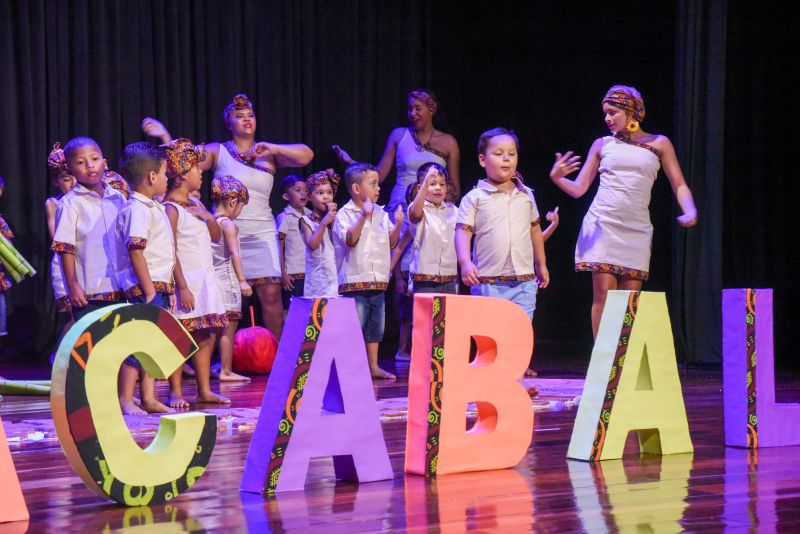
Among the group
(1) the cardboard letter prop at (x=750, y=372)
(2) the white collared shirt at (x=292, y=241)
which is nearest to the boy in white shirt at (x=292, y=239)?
(2) the white collared shirt at (x=292, y=241)

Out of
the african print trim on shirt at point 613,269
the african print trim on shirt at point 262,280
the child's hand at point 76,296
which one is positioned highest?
the african print trim on shirt at point 613,269

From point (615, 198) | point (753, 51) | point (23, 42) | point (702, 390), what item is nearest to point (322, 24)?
point (23, 42)

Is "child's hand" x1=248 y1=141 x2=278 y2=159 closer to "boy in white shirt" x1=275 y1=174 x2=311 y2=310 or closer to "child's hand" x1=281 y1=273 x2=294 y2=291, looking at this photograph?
"boy in white shirt" x1=275 y1=174 x2=311 y2=310

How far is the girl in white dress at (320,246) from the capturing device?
21.3 feet

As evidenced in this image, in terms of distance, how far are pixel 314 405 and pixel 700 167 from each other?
4878mm

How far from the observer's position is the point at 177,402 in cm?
471

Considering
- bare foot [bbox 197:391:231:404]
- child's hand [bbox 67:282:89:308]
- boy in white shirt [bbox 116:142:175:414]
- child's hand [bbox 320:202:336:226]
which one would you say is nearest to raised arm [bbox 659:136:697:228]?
child's hand [bbox 320:202:336:226]

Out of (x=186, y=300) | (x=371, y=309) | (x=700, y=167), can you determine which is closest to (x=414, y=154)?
(x=371, y=309)

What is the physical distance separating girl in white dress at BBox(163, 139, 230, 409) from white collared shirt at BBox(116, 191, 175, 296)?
8.5 inches

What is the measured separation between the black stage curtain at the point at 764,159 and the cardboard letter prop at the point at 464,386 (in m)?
4.27

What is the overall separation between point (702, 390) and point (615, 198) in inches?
41.6

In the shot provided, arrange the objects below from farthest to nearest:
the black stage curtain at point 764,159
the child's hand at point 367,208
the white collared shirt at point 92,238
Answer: the black stage curtain at point 764,159, the child's hand at point 367,208, the white collared shirt at point 92,238

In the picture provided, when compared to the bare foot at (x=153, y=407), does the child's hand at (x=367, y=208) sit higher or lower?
higher

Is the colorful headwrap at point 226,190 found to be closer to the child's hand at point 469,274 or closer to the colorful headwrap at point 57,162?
the colorful headwrap at point 57,162
